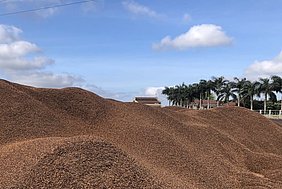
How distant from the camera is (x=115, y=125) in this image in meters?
11.3

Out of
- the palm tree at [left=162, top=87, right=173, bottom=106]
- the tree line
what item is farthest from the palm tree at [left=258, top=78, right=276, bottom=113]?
the palm tree at [left=162, top=87, right=173, bottom=106]

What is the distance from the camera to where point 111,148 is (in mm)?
7508

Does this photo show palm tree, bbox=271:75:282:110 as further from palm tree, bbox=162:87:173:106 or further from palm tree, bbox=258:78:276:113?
palm tree, bbox=162:87:173:106

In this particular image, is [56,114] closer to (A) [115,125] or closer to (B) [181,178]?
(A) [115,125]

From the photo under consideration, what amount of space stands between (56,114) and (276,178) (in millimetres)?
5863

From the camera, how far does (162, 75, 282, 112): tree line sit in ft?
213

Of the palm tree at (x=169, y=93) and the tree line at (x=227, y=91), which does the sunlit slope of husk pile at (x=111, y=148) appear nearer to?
the tree line at (x=227, y=91)

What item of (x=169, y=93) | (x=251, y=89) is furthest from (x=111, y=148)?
(x=169, y=93)

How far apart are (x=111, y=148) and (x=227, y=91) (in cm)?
7057

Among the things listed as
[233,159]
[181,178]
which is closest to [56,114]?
[181,178]

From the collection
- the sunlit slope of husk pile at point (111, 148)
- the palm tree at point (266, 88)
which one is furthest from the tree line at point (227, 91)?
the sunlit slope of husk pile at point (111, 148)

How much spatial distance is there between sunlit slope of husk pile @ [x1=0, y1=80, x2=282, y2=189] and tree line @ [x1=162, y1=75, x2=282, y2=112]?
49.8 metres

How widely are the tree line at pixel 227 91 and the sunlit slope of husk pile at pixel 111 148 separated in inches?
1963

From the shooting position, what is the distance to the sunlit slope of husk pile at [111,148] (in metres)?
6.67
